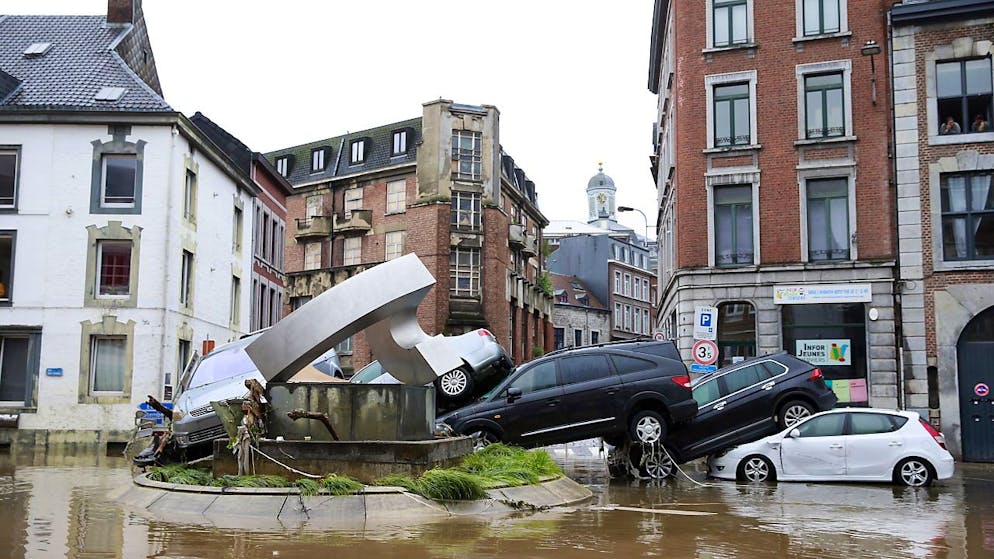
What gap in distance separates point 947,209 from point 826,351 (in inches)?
186

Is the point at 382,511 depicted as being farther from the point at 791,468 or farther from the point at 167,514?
the point at 791,468

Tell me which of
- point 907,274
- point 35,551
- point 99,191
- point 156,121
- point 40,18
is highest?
point 40,18

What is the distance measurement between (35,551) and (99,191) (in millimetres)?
25012

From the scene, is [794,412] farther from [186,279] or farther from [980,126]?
[186,279]

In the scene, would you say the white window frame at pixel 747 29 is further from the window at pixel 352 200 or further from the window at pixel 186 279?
the window at pixel 352 200

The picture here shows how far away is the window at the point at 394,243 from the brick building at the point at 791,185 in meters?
27.8

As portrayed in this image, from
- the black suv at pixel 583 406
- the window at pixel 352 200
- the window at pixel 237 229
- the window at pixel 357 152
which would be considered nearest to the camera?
the black suv at pixel 583 406

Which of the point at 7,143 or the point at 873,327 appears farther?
the point at 7,143

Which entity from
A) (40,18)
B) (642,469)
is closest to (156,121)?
(40,18)

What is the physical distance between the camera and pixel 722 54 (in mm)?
27531

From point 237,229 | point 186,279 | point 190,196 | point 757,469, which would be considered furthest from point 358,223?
point 757,469

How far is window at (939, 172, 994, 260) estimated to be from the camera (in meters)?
24.9

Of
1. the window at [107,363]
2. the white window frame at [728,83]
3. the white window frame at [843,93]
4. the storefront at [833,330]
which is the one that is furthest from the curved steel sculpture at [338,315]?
the window at [107,363]

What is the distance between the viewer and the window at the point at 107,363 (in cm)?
3008
